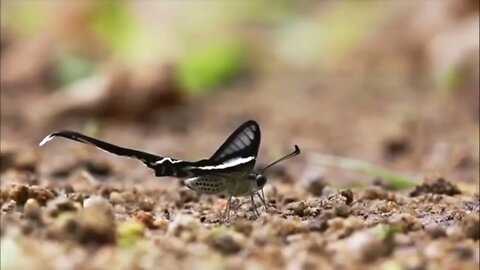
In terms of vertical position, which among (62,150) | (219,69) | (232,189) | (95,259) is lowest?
(95,259)

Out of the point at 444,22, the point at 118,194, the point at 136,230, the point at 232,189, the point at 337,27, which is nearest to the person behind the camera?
the point at 136,230

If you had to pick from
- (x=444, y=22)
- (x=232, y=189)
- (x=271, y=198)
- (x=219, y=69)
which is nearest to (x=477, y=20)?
(x=444, y=22)

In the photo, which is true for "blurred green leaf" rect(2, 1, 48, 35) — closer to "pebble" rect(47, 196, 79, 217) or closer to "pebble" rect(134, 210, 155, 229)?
"pebble" rect(134, 210, 155, 229)

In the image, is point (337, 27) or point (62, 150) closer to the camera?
point (62, 150)

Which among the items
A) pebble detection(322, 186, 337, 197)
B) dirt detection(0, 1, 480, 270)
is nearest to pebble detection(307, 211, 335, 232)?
dirt detection(0, 1, 480, 270)

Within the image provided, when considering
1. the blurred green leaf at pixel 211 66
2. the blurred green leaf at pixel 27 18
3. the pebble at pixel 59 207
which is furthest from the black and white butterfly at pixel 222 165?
the blurred green leaf at pixel 27 18

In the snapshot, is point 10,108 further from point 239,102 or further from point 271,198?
point 271,198

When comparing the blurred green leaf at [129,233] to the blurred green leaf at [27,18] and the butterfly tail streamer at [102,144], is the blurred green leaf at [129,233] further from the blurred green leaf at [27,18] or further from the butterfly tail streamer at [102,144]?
the blurred green leaf at [27,18]
